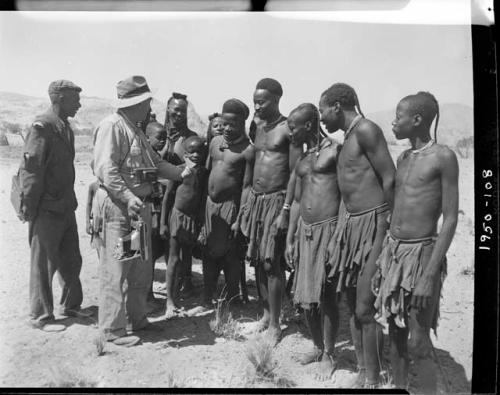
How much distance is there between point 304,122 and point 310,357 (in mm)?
1870

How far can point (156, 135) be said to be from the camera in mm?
5781

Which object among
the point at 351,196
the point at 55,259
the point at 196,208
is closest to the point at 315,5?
the point at 351,196

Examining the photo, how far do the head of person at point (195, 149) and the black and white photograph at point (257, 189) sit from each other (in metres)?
0.02

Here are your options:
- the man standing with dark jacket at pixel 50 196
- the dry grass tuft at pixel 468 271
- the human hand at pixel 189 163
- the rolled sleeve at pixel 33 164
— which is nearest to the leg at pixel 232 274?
the human hand at pixel 189 163

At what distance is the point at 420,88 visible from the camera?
4.75 metres

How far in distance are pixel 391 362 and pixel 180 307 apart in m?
2.11

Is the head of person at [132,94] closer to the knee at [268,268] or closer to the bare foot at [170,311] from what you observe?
the knee at [268,268]

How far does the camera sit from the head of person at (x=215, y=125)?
554cm

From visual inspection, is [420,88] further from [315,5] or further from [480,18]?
[315,5]

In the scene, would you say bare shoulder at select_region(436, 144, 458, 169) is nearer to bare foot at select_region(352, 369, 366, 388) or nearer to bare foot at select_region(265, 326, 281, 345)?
bare foot at select_region(352, 369, 366, 388)

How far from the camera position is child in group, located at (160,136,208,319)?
18.5ft

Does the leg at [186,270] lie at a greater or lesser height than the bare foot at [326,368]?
greater

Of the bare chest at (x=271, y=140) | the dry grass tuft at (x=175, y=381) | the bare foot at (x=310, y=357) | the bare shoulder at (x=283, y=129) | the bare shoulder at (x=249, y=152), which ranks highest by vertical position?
the bare shoulder at (x=283, y=129)

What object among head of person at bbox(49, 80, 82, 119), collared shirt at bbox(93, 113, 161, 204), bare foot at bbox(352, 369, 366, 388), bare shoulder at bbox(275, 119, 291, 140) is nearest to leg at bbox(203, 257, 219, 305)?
collared shirt at bbox(93, 113, 161, 204)
